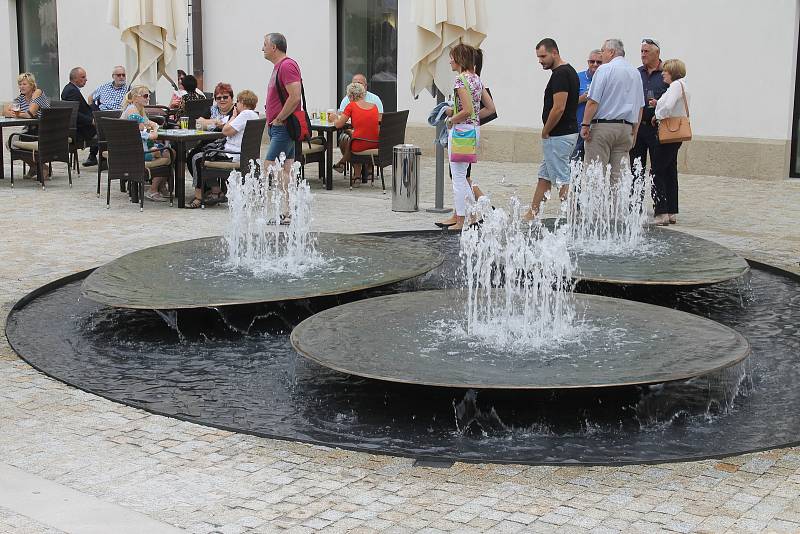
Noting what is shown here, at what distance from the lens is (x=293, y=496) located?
4.35 meters

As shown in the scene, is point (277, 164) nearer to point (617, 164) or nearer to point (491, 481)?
point (617, 164)

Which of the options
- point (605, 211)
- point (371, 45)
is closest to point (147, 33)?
point (371, 45)

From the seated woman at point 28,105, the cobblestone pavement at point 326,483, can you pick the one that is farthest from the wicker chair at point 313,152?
the cobblestone pavement at point 326,483

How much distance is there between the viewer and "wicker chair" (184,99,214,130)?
50.4ft

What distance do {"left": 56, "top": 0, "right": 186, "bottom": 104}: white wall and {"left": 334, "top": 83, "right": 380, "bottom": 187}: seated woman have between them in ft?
29.9

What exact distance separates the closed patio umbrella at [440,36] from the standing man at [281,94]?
1772 mm

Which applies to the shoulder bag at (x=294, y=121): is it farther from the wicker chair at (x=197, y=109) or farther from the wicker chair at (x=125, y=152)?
the wicker chair at (x=197, y=109)

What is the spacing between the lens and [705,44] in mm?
14945

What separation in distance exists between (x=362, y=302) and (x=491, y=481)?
2.34 meters

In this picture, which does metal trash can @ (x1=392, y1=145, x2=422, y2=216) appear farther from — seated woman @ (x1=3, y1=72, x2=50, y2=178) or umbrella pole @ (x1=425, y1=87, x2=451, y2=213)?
seated woman @ (x1=3, y1=72, x2=50, y2=178)

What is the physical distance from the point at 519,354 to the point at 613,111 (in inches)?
209

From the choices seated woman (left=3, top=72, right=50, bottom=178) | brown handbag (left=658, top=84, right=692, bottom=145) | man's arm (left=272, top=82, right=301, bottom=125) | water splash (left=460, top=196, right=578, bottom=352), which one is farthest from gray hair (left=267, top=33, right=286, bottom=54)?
seated woman (left=3, top=72, right=50, bottom=178)

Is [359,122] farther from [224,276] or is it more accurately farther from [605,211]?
[224,276]

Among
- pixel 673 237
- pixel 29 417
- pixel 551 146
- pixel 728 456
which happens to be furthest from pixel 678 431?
pixel 551 146
